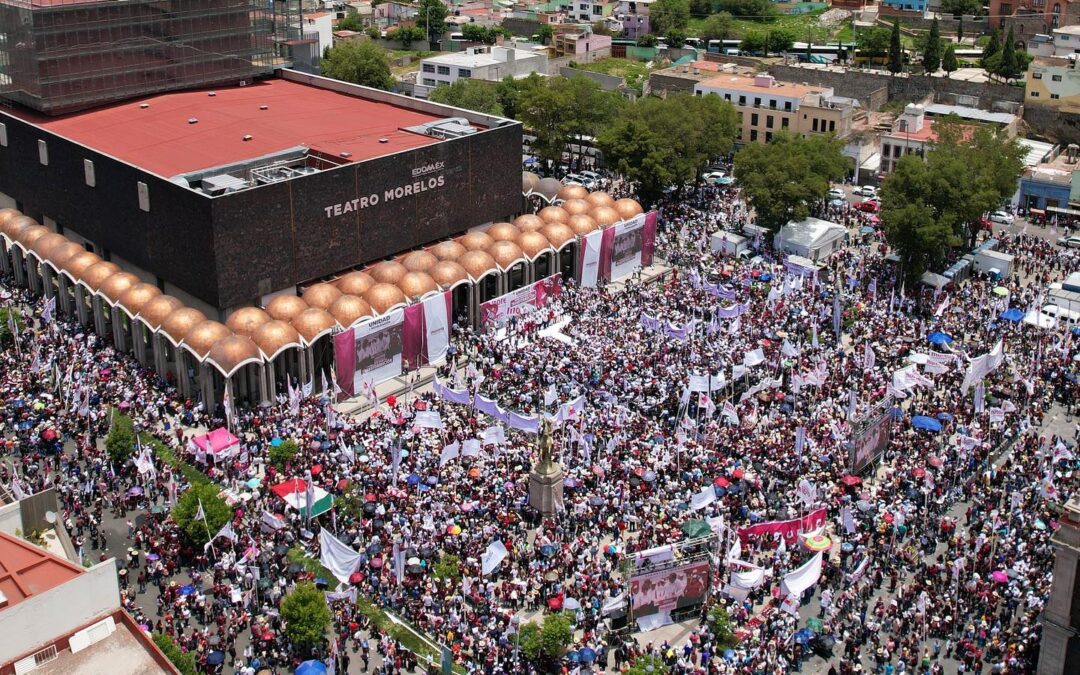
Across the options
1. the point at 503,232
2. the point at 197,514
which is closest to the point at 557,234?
the point at 503,232

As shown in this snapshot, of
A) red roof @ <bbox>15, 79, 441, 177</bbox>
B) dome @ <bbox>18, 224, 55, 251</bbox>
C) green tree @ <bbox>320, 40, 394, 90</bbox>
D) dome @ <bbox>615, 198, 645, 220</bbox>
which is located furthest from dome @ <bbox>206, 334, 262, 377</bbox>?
green tree @ <bbox>320, 40, 394, 90</bbox>

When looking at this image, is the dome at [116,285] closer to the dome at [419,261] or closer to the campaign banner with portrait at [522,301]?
the dome at [419,261]

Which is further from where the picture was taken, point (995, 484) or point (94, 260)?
point (94, 260)

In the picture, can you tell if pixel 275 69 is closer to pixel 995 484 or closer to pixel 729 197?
pixel 729 197

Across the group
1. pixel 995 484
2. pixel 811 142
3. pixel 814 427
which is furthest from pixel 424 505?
pixel 811 142

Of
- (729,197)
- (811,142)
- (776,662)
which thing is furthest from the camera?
(729,197)

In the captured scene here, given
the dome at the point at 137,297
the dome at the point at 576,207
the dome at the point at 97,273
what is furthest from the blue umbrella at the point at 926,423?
the dome at the point at 97,273
